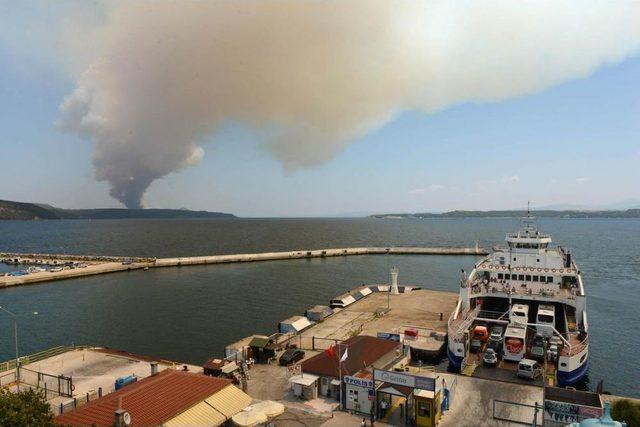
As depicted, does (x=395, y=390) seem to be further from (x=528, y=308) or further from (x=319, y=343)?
(x=528, y=308)

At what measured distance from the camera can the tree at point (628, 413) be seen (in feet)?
65.2

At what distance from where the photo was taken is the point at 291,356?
33.7 m

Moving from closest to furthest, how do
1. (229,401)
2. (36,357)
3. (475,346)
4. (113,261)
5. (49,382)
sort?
(229,401)
(49,382)
(475,346)
(36,357)
(113,261)

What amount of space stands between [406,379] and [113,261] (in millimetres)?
103634

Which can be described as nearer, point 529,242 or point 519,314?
point 519,314

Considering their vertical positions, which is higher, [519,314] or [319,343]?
[519,314]

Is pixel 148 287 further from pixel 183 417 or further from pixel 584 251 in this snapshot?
pixel 584 251

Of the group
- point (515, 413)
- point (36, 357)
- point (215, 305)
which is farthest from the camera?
point (215, 305)

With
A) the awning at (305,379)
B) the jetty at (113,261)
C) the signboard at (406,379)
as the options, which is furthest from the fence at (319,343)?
the jetty at (113,261)

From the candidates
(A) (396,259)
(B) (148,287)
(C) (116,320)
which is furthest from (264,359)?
(A) (396,259)

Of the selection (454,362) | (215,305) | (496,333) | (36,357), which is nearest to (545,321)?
(496,333)

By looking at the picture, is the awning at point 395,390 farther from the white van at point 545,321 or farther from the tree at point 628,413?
the white van at point 545,321

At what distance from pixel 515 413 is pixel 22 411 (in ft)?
81.6

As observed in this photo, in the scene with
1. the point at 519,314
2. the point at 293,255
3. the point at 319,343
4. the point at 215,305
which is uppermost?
the point at 519,314
